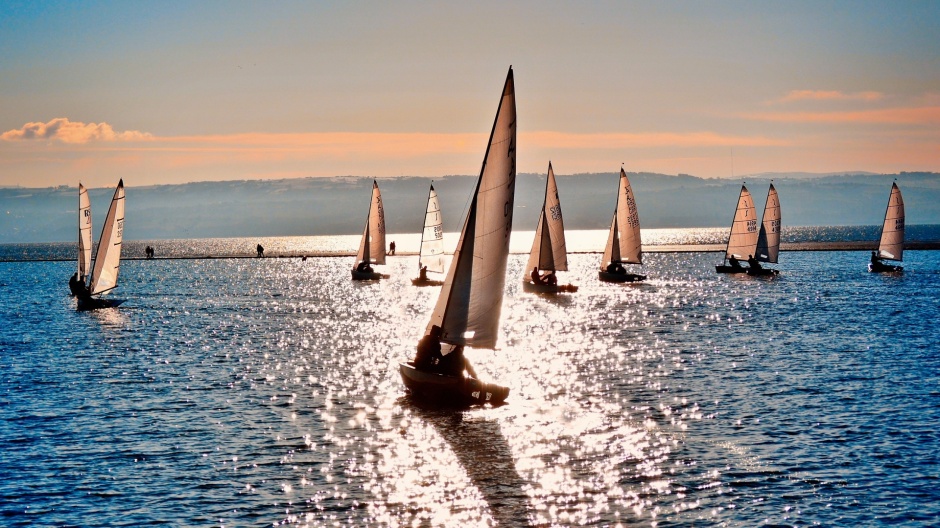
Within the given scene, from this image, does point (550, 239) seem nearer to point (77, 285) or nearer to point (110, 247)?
point (110, 247)

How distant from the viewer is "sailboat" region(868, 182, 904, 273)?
11256 cm

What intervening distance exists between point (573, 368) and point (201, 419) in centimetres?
1971

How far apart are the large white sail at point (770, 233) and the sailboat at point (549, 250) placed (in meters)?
32.5

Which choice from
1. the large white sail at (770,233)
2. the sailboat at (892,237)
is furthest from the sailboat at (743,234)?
the sailboat at (892,237)

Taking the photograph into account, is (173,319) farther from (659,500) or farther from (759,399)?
(659,500)

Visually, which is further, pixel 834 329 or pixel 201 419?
pixel 834 329

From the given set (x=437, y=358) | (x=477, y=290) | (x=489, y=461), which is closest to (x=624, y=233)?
(x=477, y=290)

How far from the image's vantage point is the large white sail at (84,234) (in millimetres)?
80500

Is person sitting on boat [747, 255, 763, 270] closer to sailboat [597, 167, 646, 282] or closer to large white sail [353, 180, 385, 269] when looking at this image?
sailboat [597, 167, 646, 282]

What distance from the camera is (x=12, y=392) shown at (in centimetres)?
4397

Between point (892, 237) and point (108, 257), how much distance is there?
90393mm

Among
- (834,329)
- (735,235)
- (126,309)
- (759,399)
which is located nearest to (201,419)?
(759,399)

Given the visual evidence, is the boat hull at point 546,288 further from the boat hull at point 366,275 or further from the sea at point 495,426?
the boat hull at point 366,275

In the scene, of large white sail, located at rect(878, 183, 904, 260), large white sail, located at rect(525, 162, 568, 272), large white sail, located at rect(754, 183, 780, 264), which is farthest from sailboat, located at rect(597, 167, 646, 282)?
large white sail, located at rect(878, 183, 904, 260)
